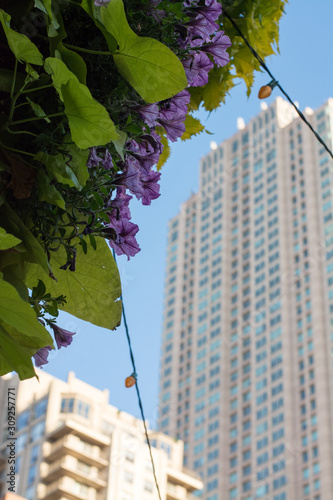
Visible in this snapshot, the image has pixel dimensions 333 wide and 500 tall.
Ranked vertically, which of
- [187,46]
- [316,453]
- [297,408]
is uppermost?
[297,408]

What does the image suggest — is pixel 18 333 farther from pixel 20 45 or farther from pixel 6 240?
pixel 20 45

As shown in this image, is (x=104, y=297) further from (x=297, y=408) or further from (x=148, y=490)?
(x=297, y=408)

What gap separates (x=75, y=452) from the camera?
64250 mm

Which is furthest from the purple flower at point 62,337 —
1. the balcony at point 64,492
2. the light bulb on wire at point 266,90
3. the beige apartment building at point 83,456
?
the balcony at point 64,492

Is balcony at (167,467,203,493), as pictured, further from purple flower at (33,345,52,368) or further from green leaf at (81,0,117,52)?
green leaf at (81,0,117,52)

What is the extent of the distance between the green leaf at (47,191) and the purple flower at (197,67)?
→ 0.50 m

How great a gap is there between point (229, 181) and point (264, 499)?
39.1 metres

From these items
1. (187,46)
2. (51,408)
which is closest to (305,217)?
(51,408)

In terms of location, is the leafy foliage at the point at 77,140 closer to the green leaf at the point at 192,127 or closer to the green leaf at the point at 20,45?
the green leaf at the point at 20,45

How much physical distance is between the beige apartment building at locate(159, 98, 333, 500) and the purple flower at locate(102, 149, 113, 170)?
6860cm

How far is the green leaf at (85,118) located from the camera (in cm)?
135

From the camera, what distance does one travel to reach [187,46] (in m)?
1.75

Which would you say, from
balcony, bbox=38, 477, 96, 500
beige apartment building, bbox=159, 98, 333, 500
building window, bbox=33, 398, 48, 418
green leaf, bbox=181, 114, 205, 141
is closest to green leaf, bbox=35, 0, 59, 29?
green leaf, bbox=181, 114, 205, 141

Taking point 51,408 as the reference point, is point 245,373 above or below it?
above
